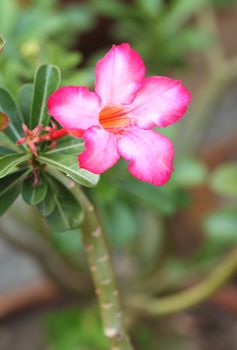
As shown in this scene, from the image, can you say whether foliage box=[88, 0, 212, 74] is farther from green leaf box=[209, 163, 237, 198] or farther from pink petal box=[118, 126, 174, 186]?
pink petal box=[118, 126, 174, 186]

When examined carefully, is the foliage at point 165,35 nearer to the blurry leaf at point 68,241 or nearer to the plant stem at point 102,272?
the blurry leaf at point 68,241

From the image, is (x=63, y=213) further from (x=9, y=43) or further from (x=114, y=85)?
Answer: (x=9, y=43)

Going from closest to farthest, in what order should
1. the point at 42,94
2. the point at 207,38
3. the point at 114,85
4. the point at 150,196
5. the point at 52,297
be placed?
the point at 114,85 → the point at 42,94 → the point at 150,196 → the point at 207,38 → the point at 52,297

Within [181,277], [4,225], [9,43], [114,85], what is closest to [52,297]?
[181,277]

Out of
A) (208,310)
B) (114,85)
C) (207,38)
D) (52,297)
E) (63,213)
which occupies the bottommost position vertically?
(208,310)

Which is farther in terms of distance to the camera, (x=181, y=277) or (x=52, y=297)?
(x=52, y=297)

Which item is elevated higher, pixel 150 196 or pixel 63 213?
pixel 63 213

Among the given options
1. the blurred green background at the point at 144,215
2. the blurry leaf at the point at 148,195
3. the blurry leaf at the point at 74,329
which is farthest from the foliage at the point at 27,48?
the blurry leaf at the point at 74,329

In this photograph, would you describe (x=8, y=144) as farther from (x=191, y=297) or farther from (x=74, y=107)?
(x=191, y=297)
